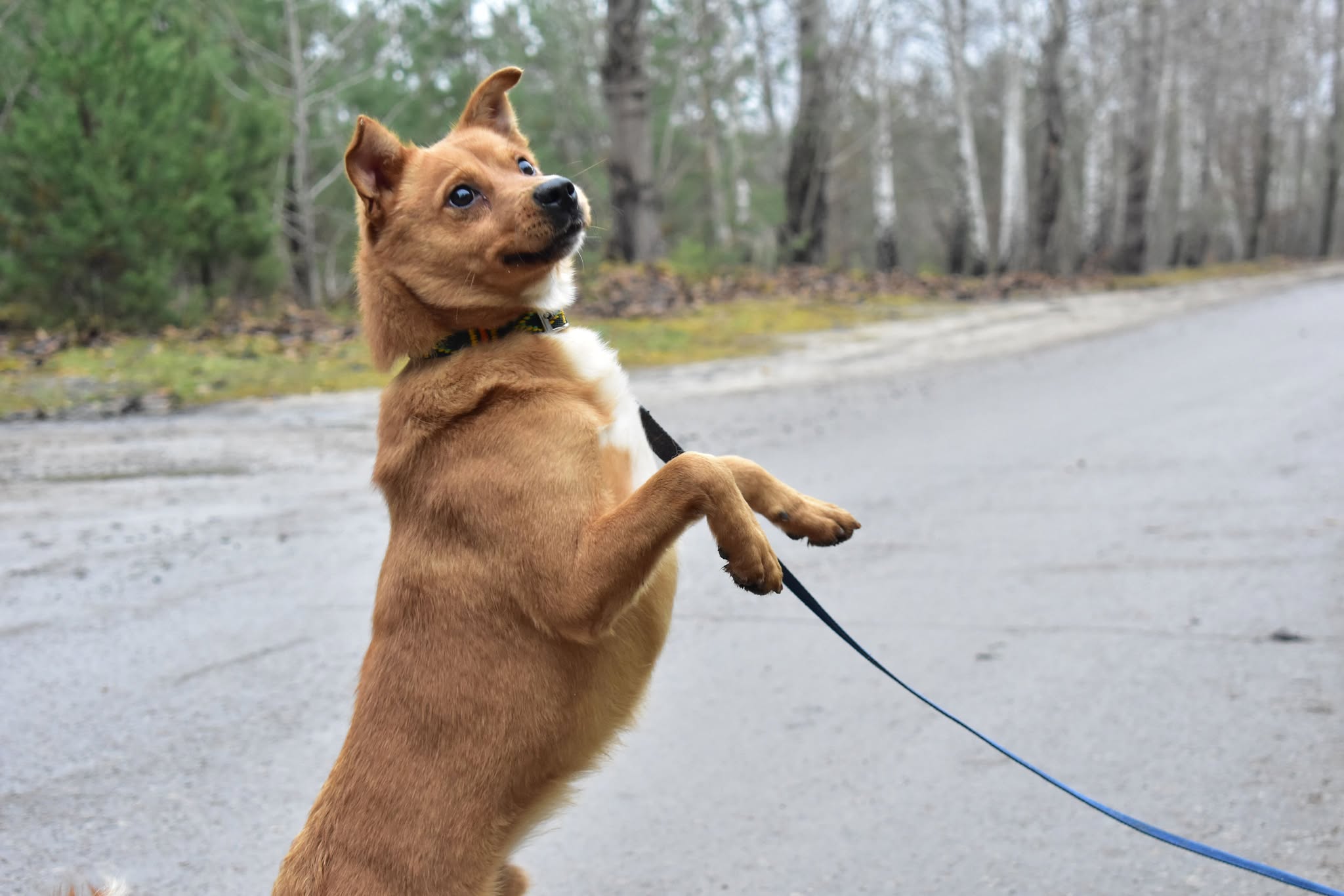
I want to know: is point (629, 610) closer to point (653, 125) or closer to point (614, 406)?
point (614, 406)

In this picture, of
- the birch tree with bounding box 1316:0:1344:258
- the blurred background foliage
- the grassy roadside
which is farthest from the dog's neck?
the birch tree with bounding box 1316:0:1344:258

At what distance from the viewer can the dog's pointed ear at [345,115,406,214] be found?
2.43m

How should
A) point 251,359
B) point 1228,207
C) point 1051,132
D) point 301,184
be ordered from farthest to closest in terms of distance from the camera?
point 1228,207, point 1051,132, point 301,184, point 251,359

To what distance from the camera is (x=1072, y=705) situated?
3.83m

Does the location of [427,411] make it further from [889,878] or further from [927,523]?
[927,523]

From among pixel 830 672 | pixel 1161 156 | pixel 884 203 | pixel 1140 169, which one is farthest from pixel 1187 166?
pixel 830 672

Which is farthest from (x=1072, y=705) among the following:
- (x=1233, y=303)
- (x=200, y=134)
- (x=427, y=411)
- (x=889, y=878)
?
(x=1233, y=303)

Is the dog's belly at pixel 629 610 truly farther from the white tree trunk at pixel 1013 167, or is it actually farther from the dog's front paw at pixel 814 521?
the white tree trunk at pixel 1013 167

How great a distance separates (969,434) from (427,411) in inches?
255

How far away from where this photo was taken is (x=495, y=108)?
9.30ft

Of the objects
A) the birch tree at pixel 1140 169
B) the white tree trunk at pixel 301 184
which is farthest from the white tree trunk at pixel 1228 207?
the white tree trunk at pixel 301 184

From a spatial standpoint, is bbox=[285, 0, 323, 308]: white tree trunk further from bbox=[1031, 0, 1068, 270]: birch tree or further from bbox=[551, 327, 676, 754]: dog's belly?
bbox=[551, 327, 676, 754]: dog's belly

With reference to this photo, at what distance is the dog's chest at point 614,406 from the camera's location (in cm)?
232

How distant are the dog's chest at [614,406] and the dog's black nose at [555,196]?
10.6 inches
